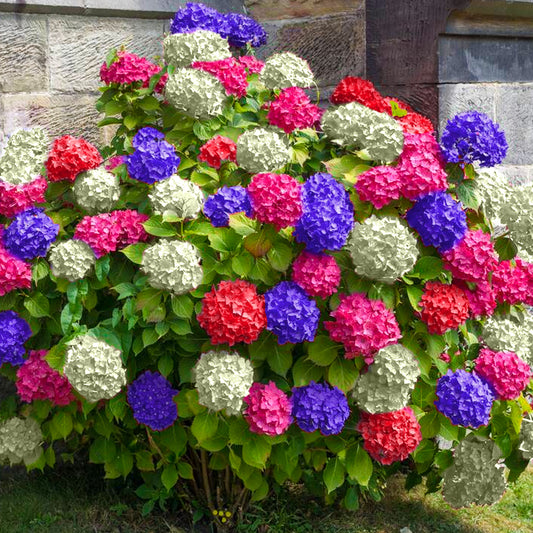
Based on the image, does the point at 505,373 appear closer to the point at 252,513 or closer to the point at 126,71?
the point at 252,513

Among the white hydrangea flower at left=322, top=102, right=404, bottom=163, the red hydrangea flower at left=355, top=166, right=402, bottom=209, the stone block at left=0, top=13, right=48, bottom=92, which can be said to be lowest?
the red hydrangea flower at left=355, top=166, right=402, bottom=209

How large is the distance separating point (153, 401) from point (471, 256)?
1.10 m

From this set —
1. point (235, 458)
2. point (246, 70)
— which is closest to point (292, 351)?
point (235, 458)

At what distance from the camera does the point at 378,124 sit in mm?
2881

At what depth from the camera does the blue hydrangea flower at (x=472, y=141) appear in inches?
110

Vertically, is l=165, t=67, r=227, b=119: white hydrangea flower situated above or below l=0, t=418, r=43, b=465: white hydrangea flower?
above

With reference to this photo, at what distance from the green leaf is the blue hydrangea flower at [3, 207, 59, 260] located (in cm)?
118

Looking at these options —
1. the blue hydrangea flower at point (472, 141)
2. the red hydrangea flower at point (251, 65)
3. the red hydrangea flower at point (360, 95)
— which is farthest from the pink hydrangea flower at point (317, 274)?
the red hydrangea flower at point (251, 65)

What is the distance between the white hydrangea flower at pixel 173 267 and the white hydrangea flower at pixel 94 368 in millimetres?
254

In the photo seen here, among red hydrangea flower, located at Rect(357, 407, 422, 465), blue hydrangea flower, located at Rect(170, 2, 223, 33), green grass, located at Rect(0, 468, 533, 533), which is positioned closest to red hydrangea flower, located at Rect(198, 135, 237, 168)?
blue hydrangea flower, located at Rect(170, 2, 223, 33)

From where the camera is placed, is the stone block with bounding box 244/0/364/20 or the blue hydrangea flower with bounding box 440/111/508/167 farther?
the stone block with bounding box 244/0/364/20

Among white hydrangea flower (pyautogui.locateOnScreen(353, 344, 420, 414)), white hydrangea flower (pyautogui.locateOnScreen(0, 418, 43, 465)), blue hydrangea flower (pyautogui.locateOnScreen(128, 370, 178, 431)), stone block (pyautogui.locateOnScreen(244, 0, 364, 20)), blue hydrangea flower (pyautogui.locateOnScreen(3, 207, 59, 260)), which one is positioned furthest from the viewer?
stone block (pyautogui.locateOnScreen(244, 0, 364, 20))

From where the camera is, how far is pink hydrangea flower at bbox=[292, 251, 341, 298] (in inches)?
102

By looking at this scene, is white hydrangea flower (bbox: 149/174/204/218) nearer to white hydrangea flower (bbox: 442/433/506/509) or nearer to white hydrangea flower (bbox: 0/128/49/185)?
white hydrangea flower (bbox: 0/128/49/185)
